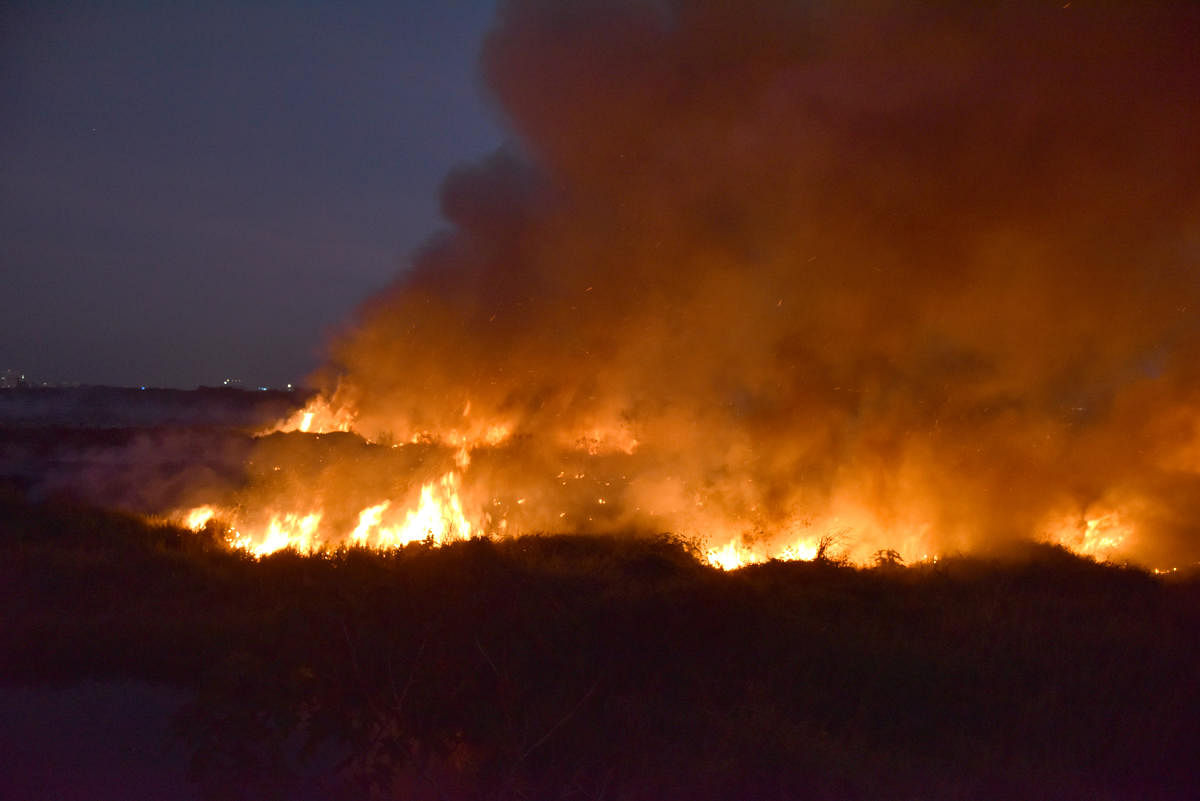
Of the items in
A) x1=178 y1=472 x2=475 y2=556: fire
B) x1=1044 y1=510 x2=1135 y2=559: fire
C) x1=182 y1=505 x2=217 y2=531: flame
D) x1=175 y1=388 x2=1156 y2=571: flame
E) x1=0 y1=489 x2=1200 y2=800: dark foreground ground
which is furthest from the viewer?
x1=1044 y1=510 x2=1135 y2=559: fire

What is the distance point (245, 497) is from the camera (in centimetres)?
1321

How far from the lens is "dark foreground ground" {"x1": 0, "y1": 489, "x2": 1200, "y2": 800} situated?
5.05 meters

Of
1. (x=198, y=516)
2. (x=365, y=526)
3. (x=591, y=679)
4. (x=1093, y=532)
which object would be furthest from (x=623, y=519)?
(x=591, y=679)

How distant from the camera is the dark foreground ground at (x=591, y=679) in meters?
5.05

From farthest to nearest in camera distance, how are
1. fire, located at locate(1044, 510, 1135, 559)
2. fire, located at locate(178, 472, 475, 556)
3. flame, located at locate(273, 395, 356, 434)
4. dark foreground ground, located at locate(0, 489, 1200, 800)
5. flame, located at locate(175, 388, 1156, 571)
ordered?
flame, located at locate(273, 395, 356, 434) < fire, located at locate(1044, 510, 1135, 559) < flame, located at locate(175, 388, 1156, 571) < fire, located at locate(178, 472, 475, 556) < dark foreground ground, located at locate(0, 489, 1200, 800)

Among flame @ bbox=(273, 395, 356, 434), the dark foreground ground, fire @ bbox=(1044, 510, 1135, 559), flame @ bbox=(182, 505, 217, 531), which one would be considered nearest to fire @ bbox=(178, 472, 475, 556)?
flame @ bbox=(182, 505, 217, 531)

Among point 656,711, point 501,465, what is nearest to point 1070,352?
point 501,465

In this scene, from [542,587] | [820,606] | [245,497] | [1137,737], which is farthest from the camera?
[245,497]

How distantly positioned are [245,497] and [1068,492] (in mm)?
12978

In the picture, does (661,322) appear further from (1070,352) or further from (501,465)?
(1070,352)

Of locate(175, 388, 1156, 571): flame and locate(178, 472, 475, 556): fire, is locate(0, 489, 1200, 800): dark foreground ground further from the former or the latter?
locate(175, 388, 1156, 571): flame

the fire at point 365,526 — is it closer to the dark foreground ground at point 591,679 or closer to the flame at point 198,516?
the flame at point 198,516

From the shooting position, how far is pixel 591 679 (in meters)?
5.91

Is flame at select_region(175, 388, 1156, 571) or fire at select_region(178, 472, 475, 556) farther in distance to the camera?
flame at select_region(175, 388, 1156, 571)
